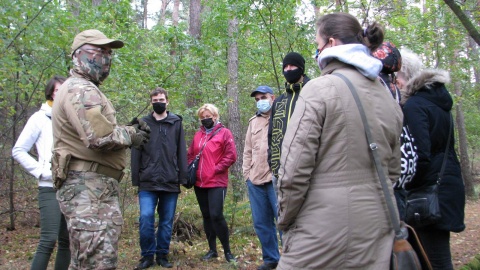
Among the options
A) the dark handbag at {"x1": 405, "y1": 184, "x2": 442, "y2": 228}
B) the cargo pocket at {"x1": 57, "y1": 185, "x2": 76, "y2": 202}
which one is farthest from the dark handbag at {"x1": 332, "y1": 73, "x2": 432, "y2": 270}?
the cargo pocket at {"x1": 57, "y1": 185, "x2": 76, "y2": 202}

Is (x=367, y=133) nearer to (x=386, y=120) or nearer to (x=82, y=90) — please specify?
(x=386, y=120)

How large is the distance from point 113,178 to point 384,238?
2.05 meters

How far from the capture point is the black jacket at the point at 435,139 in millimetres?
3104

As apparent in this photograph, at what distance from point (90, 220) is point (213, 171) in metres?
2.82

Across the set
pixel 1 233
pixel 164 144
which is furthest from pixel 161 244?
pixel 1 233

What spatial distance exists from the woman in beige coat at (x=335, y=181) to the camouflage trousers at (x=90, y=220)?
1431 mm

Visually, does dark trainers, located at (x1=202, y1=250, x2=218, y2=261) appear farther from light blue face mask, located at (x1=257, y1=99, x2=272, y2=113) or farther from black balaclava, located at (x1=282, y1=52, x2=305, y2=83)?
black balaclava, located at (x1=282, y1=52, x2=305, y2=83)

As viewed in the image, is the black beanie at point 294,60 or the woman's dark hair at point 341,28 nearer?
the woman's dark hair at point 341,28

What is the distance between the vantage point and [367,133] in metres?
2.17

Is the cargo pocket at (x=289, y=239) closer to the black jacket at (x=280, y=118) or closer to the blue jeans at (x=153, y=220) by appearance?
the black jacket at (x=280, y=118)

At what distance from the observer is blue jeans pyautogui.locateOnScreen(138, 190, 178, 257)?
5504 mm

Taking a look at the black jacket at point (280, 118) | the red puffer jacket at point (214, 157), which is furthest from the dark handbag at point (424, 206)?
the red puffer jacket at point (214, 157)

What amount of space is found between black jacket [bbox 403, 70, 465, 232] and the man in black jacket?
3.24 metres

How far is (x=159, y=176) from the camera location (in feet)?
18.0
